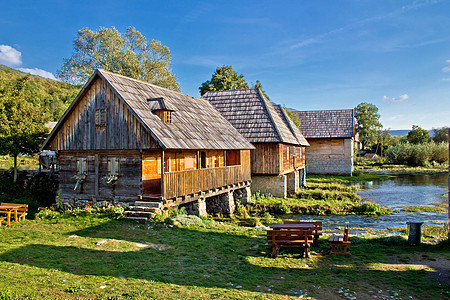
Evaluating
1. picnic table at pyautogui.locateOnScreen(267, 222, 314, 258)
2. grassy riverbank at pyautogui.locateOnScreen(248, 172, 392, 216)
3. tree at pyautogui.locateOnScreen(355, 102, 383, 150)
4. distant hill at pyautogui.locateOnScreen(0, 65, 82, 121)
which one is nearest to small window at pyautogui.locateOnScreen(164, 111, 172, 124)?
picnic table at pyautogui.locateOnScreen(267, 222, 314, 258)

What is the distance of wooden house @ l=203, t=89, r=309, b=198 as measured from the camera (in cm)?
2403

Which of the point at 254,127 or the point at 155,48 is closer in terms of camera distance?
A: the point at 254,127

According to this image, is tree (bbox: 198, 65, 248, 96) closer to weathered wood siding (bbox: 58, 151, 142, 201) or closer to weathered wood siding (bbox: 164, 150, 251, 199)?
weathered wood siding (bbox: 164, 150, 251, 199)

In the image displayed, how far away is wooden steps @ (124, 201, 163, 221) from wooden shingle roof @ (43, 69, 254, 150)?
2.48m

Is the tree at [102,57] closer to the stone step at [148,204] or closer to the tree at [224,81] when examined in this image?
the tree at [224,81]

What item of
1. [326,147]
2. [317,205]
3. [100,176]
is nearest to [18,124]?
[100,176]

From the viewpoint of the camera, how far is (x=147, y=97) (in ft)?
57.1

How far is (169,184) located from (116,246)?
431 cm

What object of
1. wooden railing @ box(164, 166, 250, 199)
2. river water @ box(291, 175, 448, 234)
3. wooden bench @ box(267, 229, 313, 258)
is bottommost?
river water @ box(291, 175, 448, 234)

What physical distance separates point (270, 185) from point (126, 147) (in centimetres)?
1231

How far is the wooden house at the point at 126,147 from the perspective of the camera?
15062 millimetres

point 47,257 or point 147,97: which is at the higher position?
point 147,97

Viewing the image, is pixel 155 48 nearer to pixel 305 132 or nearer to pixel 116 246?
pixel 305 132

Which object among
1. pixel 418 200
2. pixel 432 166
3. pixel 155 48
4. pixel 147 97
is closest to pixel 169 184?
pixel 147 97
